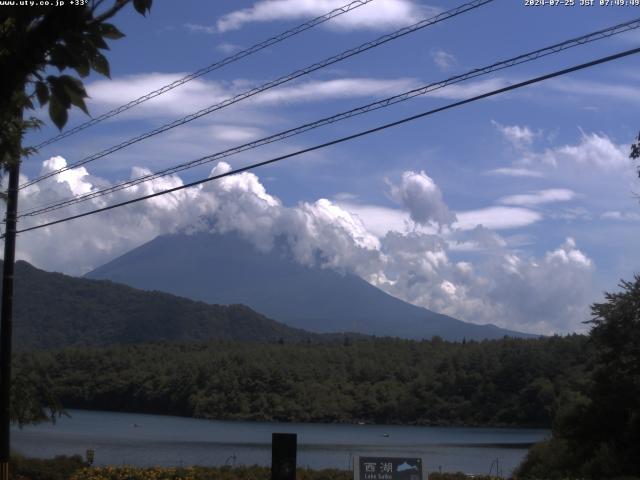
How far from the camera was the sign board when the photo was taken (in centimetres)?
1291

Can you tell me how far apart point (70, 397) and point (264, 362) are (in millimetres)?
22307

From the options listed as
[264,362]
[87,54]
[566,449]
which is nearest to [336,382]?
[264,362]

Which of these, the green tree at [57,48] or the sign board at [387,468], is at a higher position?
the green tree at [57,48]

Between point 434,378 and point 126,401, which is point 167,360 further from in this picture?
point 434,378

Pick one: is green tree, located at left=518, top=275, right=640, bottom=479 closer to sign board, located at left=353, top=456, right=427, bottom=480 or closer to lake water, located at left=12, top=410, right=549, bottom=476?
lake water, located at left=12, top=410, right=549, bottom=476

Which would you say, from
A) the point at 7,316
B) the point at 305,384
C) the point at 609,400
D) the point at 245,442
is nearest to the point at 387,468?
the point at 7,316

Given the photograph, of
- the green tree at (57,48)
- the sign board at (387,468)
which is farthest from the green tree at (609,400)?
the green tree at (57,48)

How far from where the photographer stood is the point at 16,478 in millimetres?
21500

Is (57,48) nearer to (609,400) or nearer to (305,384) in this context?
(609,400)

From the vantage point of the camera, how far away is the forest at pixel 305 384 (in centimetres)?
8875

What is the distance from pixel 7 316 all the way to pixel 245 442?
4588 centimetres

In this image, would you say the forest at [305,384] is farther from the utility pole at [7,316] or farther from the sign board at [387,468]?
the sign board at [387,468]

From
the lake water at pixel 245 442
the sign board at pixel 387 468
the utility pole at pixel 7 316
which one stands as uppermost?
the utility pole at pixel 7 316

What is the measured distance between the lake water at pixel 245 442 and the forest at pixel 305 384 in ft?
10.4
